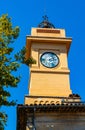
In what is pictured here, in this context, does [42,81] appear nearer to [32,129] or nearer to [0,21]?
[32,129]

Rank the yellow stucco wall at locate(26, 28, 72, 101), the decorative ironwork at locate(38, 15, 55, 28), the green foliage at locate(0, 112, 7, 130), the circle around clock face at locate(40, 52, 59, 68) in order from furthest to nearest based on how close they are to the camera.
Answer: the decorative ironwork at locate(38, 15, 55, 28) → the circle around clock face at locate(40, 52, 59, 68) → the yellow stucco wall at locate(26, 28, 72, 101) → the green foliage at locate(0, 112, 7, 130)

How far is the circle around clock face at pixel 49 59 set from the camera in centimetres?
2834

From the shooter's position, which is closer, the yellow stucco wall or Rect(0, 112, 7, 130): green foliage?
Rect(0, 112, 7, 130): green foliage

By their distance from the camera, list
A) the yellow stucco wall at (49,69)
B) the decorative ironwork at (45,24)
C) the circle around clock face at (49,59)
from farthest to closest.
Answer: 1. the decorative ironwork at (45,24)
2. the circle around clock face at (49,59)
3. the yellow stucco wall at (49,69)

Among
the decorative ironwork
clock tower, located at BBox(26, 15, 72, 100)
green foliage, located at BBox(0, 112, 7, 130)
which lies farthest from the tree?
the decorative ironwork

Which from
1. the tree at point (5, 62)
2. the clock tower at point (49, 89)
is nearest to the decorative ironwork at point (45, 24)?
the clock tower at point (49, 89)

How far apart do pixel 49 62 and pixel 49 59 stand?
252 mm

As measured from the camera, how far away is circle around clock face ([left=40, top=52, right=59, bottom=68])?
93.0 feet

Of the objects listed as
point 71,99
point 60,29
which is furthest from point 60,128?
point 60,29

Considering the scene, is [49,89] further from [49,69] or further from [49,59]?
[49,59]

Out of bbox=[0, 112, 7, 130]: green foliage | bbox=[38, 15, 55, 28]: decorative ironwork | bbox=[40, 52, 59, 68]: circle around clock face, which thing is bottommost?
bbox=[0, 112, 7, 130]: green foliage

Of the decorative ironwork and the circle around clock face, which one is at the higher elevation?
the decorative ironwork

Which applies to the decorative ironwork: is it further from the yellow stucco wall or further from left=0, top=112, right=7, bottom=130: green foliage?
left=0, top=112, right=7, bottom=130: green foliage

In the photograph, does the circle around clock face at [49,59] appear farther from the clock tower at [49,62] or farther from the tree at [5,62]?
the tree at [5,62]
